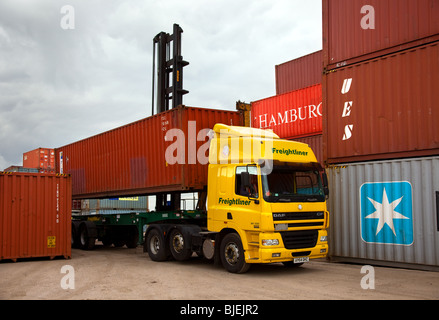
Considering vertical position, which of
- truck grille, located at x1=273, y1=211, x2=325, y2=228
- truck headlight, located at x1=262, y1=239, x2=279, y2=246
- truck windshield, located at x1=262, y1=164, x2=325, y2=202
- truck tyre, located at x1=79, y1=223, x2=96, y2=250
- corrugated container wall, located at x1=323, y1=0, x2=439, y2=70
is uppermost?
corrugated container wall, located at x1=323, y1=0, x2=439, y2=70

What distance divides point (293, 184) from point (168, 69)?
730 centimetres

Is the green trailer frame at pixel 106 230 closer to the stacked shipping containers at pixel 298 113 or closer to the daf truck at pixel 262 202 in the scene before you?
the daf truck at pixel 262 202

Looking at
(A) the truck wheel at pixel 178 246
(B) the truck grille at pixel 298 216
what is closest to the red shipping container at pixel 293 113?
(B) the truck grille at pixel 298 216

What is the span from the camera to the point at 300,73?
2130 cm

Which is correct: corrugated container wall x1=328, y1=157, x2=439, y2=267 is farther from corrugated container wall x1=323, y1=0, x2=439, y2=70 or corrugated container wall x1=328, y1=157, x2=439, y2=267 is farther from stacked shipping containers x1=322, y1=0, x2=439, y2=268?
corrugated container wall x1=323, y1=0, x2=439, y2=70

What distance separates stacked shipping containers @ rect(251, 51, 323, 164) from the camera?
16.2 m

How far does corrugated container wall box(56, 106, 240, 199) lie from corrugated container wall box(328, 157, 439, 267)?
11.9 ft

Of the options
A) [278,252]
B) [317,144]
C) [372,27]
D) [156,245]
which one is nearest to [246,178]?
[278,252]

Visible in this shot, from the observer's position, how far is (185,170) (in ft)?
38.4

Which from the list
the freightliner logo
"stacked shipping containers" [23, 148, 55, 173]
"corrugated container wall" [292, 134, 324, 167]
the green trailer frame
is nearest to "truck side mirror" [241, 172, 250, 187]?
the freightliner logo

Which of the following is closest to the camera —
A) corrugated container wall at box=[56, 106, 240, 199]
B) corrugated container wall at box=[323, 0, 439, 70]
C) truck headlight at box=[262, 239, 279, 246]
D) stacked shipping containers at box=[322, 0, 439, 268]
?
truck headlight at box=[262, 239, 279, 246]

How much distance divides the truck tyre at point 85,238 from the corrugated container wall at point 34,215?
134 inches
